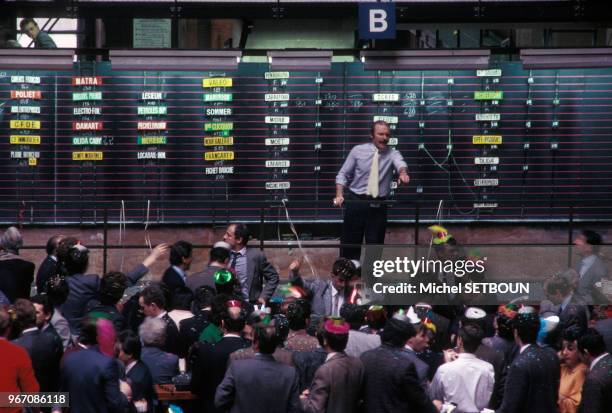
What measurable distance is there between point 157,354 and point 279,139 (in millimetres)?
7035

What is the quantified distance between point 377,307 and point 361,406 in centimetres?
149

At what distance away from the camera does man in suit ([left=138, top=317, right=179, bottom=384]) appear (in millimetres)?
10172

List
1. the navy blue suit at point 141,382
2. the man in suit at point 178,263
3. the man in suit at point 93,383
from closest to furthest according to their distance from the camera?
the man in suit at point 93,383, the navy blue suit at point 141,382, the man in suit at point 178,263

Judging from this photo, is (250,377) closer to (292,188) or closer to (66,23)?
(292,188)

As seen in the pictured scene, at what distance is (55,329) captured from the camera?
1042 cm

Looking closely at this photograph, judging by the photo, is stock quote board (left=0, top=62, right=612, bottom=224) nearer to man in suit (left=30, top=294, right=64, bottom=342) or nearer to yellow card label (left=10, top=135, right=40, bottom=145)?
yellow card label (left=10, top=135, right=40, bottom=145)

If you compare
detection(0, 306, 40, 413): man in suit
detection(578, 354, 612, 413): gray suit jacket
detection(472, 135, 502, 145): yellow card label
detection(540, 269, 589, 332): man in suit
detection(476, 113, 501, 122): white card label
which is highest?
detection(476, 113, 501, 122): white card label

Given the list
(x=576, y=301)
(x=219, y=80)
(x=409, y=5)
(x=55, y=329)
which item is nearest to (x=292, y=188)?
(x=219, y=80)

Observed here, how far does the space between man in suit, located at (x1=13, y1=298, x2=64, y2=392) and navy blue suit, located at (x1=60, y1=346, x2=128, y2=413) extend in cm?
61

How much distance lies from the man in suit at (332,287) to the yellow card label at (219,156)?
4379 millimetres

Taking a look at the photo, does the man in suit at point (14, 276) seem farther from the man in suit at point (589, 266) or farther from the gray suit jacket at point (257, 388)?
the man in suit at point (589, 266)

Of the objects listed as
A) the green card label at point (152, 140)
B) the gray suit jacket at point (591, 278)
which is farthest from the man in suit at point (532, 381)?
the green card label at point (152, 140)

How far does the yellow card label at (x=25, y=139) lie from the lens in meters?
16.7

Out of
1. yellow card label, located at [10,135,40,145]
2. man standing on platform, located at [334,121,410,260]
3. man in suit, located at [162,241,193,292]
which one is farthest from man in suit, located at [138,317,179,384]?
yellow card label, located at [10,135,40,145]
